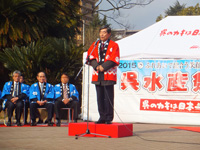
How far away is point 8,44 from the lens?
54.5 ft

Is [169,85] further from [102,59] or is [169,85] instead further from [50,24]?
[50,24]

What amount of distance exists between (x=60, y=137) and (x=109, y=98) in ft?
3.89

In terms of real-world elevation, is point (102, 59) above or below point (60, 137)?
above

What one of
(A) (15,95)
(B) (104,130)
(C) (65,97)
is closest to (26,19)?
(A) (15,95)

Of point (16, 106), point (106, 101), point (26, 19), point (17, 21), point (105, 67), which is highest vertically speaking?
point (26, 19)

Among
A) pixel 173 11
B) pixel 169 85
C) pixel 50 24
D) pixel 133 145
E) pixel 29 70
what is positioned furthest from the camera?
pixel 173 11

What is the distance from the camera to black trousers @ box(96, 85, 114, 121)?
7.90m

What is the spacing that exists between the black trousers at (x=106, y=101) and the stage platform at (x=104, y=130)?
258 millimetres

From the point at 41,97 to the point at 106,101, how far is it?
11.6 feet

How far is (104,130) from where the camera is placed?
7668 mm

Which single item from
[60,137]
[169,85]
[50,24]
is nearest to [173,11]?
[50,24]

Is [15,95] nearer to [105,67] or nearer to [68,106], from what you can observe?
[68,106]

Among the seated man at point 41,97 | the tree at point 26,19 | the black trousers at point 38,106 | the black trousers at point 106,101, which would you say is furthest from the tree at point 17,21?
the black trousers at point 106,101

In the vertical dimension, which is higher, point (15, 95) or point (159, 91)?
point (159, 91)
